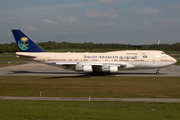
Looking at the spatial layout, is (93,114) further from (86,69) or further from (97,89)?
(86,69)

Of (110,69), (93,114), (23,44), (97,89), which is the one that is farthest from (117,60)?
(93,114)

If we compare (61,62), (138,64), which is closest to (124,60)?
(138,64)

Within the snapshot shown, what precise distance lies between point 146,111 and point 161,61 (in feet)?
88.0

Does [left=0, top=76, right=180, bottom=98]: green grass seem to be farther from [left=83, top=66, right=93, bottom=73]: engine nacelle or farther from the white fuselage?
the white fuselage

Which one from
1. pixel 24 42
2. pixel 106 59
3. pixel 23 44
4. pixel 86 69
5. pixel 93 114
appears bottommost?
pixel 93 114

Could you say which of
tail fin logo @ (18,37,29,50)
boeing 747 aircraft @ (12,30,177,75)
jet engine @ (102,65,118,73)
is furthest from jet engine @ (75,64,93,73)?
tail fin logo @ (18,37,29,50)

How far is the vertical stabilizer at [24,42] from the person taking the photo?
41.3 meters

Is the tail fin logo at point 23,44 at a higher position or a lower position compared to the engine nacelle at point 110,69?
higher

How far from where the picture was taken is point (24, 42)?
41.7m

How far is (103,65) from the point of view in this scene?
38000mm

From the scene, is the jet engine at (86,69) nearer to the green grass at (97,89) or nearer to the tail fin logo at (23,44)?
the green grass at (97,89)

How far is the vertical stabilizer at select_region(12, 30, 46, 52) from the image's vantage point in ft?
135

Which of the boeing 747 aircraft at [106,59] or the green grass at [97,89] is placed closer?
the green grass at [97,89]

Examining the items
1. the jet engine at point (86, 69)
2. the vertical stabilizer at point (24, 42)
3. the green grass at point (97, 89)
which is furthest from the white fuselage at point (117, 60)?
the green grass at point (97, 89)
